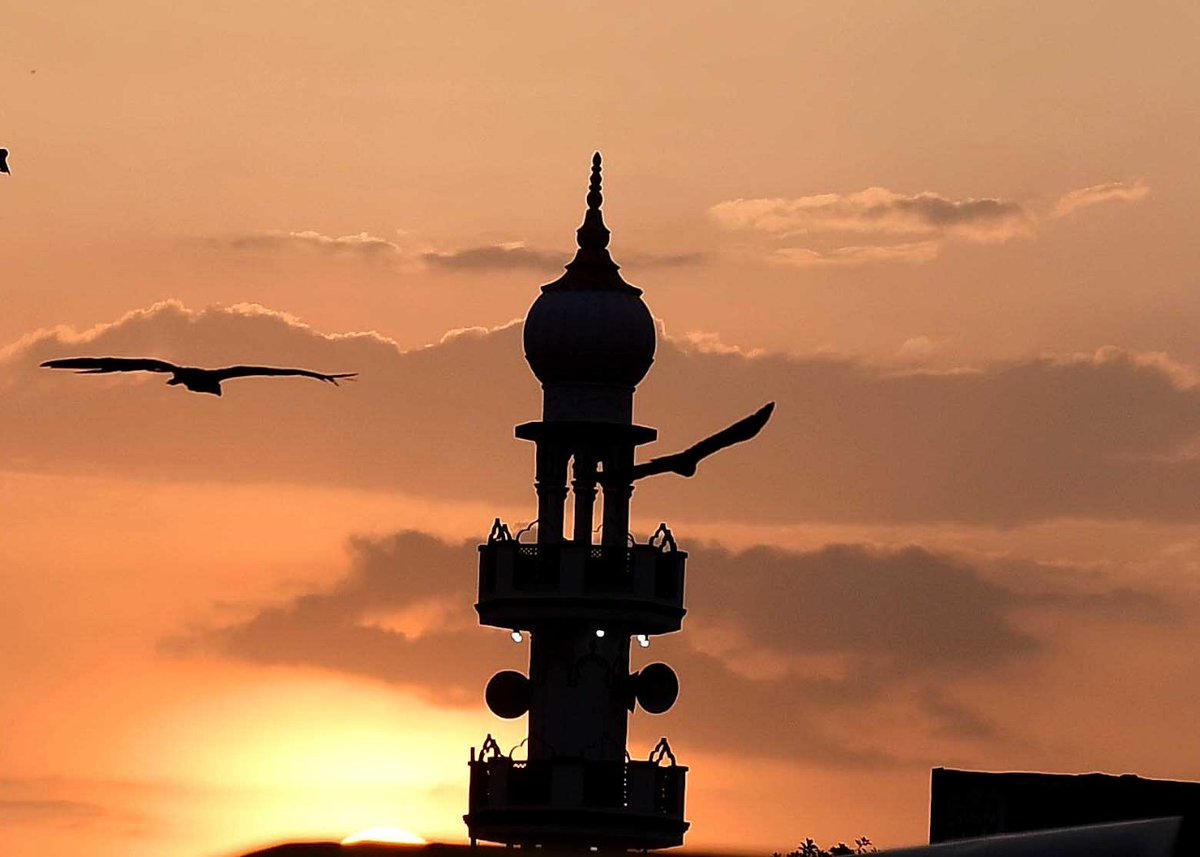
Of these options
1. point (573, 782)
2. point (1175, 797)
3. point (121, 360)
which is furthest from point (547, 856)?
point (573, 782)

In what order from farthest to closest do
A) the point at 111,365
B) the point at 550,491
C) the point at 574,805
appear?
the point at 550,491
the point at 574,805
the point at 111,365

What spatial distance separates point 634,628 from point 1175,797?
121ft

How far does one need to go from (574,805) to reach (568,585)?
19.4 ft

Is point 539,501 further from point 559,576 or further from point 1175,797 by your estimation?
point 1175,797

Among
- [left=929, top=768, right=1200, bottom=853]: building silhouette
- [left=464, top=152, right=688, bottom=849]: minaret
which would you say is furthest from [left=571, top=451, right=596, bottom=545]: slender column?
[left=929, top=768, right=1200, bottom=853]: building silhouette

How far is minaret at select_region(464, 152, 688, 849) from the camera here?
120625 mm

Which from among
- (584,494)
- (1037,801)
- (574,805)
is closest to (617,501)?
(584,494)

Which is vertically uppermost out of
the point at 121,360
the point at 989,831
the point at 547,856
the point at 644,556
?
the point at 644,556

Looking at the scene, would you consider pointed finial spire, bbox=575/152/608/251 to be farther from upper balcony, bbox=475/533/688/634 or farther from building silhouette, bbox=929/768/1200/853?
building silhouette, bbox=929/768/1200/853

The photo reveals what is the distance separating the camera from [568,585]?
398 ft

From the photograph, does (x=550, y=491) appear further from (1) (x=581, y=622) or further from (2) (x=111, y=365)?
(2) (x=111, y=365)

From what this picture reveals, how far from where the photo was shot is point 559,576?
121562mm

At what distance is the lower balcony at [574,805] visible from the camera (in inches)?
4727

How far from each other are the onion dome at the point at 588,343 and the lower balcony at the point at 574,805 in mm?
9556
